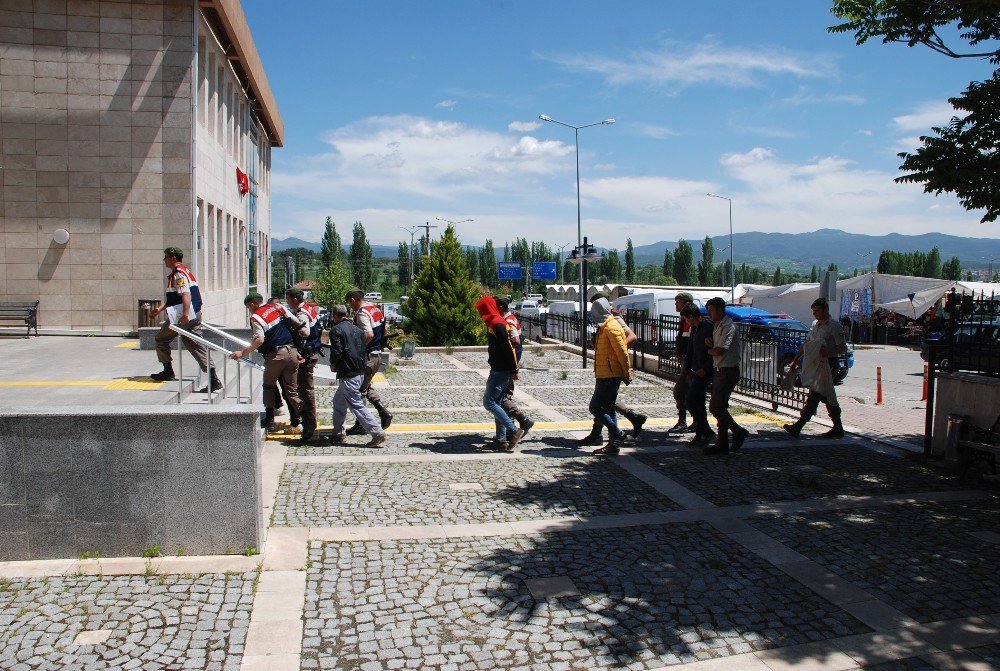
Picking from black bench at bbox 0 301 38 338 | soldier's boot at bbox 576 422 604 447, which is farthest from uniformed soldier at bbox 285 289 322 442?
black bench at bbox 0 301 38 338

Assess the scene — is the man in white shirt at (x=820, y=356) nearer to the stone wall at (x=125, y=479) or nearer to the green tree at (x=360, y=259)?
the stone wall at (x=125, y=479)

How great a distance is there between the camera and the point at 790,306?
1433 inches

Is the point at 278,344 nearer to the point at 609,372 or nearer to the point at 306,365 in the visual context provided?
the point at 306,365

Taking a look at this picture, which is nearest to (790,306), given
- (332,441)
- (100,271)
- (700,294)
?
(700,294)

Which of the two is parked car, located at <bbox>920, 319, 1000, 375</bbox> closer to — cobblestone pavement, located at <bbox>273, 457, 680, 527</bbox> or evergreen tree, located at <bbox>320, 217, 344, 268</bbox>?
cobblestone pavement, located at <bbox>273, 457, 680, 527</bbox>

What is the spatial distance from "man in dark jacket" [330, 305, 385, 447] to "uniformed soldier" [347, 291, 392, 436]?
0.53 m

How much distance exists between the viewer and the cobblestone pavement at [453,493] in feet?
20.4

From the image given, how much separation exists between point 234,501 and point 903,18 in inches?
297

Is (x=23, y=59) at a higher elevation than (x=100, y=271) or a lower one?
higher

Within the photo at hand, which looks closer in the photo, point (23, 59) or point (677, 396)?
point (677, 396)

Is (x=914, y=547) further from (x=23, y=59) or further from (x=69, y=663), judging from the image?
(x=23, y=59)

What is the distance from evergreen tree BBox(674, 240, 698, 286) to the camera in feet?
398

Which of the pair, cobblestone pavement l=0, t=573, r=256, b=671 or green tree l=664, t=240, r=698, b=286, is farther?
green tree l=664, t=240, r=698, b=286

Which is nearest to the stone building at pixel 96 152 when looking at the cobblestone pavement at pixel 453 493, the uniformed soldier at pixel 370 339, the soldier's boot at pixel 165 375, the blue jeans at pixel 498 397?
the soldier's boot at pixel 165 375
